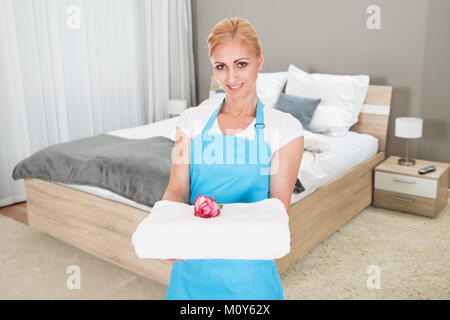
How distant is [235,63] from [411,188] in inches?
112

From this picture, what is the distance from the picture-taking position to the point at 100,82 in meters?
4.18

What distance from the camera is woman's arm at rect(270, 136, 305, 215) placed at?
0.92 metres

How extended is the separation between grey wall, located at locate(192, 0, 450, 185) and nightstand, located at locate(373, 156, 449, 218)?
354 mm

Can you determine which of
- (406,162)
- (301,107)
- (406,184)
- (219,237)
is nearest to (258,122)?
(219,237)

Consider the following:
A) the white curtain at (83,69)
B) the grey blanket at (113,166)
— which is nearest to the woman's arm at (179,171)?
the grey blanket at (113,166)

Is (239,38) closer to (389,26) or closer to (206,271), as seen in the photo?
(206,271)

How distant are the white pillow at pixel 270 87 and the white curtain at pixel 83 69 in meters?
1.06

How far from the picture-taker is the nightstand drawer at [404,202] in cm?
329

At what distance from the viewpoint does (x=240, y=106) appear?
0.94 meters

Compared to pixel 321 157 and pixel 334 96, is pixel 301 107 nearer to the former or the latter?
pixel 334 96

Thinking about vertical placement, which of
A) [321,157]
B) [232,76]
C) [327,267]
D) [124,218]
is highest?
[232,76]

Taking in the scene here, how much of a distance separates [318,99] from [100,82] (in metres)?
2.00

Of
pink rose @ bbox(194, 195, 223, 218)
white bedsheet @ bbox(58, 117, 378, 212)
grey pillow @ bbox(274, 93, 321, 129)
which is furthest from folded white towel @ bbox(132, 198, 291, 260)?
grey pillow @ bbox(274, 93, 321, 129)

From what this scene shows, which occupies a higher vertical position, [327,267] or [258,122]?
A: [258,122]
